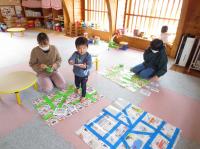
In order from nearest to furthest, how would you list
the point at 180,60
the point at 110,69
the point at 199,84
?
the point at 199,84 → the point at 110,69 → the point at 180,60

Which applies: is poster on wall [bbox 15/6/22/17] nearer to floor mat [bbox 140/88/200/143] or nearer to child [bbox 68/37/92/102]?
child [bbox 68/37/92/102]

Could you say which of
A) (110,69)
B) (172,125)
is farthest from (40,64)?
(172,125)

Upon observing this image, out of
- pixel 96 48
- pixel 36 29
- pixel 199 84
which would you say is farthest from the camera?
pixel 36 29

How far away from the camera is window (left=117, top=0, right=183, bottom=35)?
3697 mm

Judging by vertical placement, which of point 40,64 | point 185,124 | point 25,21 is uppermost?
point 25,21

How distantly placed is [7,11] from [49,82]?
16.8 ft

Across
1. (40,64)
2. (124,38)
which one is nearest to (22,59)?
(40,64)

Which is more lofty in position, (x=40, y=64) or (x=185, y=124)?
(x=40, y=64)

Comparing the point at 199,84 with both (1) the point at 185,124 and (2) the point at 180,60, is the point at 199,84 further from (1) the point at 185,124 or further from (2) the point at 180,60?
(1) the point at 185,124

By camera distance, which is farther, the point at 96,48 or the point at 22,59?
the point at 96,48

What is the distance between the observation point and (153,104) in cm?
215

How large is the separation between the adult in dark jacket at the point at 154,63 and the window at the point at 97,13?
2543mm

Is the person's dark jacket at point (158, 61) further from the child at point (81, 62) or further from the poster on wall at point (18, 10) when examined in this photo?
the poster on wall at point (18, 10)

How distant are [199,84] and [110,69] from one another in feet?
5.40
